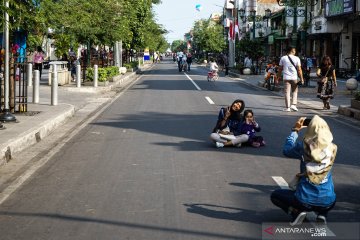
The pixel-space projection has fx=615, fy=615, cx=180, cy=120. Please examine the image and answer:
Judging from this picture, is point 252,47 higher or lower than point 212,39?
Result: lower

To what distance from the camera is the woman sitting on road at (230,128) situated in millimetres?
11102

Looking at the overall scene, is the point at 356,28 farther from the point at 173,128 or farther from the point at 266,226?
the point at 266,226

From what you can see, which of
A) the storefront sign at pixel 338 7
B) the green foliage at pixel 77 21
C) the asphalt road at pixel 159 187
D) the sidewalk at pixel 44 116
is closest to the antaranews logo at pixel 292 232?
the asphalt road at pixel 159 187

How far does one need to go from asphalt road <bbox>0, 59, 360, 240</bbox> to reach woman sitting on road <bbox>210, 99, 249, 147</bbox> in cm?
19

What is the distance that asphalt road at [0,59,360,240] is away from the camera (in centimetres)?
609

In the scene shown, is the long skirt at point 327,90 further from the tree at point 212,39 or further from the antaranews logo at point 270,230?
the tree at point 212,39

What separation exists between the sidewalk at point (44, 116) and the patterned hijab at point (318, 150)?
220 inches

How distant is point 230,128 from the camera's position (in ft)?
37.2

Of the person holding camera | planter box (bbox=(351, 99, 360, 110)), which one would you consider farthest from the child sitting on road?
planter box (bbox=(351, 99, 360, 110))

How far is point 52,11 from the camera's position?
46.6 ft

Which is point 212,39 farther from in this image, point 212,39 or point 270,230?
point 270,230

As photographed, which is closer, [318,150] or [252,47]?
[318,150]

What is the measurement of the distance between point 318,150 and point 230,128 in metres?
5.65

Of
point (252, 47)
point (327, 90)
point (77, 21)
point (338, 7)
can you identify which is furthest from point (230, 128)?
point (338, 7)
